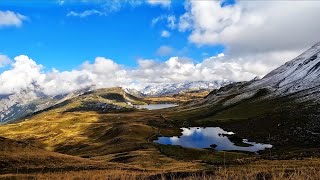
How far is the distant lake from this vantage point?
5320 inches

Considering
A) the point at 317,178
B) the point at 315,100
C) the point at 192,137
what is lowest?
the point at 317,178

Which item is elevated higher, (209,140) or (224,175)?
(209,140)

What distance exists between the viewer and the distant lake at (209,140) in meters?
135

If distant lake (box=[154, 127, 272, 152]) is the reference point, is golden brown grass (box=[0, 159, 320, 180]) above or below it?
below

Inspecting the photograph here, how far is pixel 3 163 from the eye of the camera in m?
52.3

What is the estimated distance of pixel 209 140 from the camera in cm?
15675

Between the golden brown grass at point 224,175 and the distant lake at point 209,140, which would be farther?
the distant lake at point 209,140

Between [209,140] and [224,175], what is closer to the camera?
[224,175]

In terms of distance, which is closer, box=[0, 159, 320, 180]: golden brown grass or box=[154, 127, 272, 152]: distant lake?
box=[0, 159, 320, 180]: golden brown grass

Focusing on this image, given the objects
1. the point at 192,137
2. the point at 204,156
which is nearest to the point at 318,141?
the point at 204,156

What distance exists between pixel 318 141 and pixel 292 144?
8.57 metres

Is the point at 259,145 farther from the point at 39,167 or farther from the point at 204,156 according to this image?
the point at 39,167

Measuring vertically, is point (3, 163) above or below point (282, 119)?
below

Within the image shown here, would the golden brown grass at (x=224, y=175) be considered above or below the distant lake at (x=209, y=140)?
below
